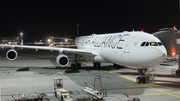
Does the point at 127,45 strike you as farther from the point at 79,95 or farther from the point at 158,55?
the point at 79,95

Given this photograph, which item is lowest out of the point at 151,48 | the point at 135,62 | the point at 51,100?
the point at 51,100

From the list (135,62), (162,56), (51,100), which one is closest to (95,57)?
(135,62)

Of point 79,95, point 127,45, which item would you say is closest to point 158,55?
point 127,45

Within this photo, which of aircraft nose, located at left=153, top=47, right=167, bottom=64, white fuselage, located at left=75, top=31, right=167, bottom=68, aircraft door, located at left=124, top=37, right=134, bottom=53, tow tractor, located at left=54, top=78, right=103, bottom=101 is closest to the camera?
tow tractor, located at left=54, top=78, right=103, bottom=101

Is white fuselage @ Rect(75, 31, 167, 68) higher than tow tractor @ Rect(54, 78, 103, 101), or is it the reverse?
white fuselage @ Rect(75, 31, 167, 68)

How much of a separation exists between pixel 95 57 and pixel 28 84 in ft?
25.9

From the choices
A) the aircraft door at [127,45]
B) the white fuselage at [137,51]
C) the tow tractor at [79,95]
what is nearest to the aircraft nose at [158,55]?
the white fuselage at [137,51]

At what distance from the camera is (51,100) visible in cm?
970

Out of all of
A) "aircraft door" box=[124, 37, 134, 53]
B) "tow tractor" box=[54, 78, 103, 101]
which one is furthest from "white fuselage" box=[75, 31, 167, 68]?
"tow tractor" box=[54, 78, 103, 101]

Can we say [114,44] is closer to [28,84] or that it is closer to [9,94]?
[28,84]

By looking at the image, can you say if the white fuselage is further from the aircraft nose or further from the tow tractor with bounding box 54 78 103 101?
the tow tractor with bounding box 54 78 103 101

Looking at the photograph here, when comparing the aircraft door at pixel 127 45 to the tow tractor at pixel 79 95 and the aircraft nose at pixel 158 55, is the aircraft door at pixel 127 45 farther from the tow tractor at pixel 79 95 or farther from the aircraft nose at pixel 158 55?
the tow tractor at pixel 79 95

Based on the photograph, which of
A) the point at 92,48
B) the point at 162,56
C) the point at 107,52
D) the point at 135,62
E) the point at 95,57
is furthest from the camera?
the point at 92,48

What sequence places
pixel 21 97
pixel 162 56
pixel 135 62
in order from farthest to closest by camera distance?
pixel 135 62, pixel 162 56, pixel 21 97
